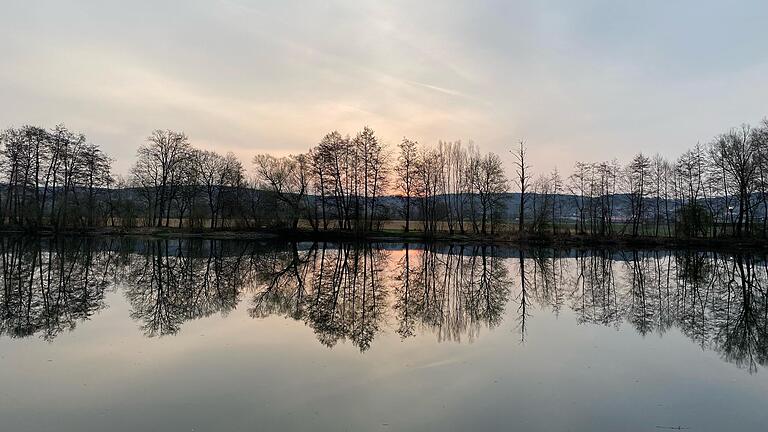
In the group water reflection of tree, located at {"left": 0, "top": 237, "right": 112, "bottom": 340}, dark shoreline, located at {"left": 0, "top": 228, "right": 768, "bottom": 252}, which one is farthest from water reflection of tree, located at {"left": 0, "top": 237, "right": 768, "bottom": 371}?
dark shoreline, located at {"left": 0, "top": 228, "right": 768, "bottom": 252}

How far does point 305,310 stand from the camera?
567 inches

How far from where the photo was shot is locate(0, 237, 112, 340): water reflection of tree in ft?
38.6

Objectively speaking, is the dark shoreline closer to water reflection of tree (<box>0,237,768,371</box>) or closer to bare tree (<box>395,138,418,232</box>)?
bare tree (<box>395,138,418,232</box>)

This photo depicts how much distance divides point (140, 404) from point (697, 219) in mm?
54701

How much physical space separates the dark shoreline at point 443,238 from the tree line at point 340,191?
1.12 metres

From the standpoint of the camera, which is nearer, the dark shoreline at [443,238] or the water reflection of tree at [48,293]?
the water reflection of tree at [48,293]

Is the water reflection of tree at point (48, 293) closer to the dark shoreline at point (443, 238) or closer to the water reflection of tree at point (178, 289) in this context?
the water reflection of tree at point (178, 289)

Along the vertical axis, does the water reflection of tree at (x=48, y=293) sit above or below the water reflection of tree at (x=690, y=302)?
above

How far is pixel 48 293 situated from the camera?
1589 centimetres

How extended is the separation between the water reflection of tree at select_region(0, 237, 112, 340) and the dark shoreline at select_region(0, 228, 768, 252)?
28597mm

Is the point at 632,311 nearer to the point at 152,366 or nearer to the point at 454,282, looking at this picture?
the point at 454,282

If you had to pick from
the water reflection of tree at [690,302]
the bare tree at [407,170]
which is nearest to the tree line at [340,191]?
the bare tree at [407,170]

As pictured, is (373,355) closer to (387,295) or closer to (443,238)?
(387,295)

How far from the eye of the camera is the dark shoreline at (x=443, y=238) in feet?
150
